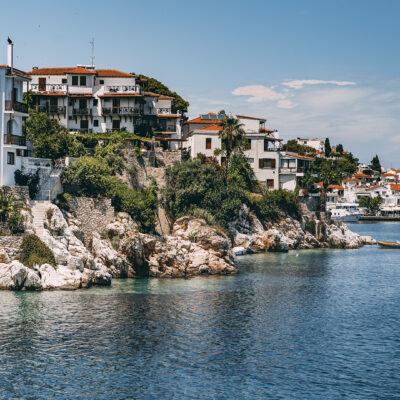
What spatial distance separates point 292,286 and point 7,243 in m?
27.6

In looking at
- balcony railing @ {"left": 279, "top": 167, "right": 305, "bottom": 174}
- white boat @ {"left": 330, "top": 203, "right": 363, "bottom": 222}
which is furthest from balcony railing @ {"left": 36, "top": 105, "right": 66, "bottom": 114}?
white boat @ {"left": 330, "top": 203, "right": 363, "bottom": 222}

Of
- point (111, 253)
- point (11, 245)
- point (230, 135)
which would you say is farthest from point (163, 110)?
point (11, 245)

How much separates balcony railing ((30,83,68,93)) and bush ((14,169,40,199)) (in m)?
35.8

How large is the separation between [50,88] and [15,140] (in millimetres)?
36119

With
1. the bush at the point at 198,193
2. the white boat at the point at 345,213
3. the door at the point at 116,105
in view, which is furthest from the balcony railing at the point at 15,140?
the white boat at the point at 345,213

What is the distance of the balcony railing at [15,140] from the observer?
187ft

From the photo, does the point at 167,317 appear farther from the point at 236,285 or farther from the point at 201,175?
the point at 201,175

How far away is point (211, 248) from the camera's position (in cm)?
6431

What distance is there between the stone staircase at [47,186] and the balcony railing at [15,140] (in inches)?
170

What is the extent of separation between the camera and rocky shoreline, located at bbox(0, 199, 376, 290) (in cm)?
4875

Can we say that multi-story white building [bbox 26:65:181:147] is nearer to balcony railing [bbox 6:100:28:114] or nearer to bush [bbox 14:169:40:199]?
balcony railing [bbox 6:100:28:114]

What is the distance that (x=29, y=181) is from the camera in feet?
193

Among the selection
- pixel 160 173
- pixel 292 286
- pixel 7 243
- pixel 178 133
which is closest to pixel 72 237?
pixel 7 243

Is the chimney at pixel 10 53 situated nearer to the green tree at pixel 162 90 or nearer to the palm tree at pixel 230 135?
the palm tree at pixel 230 135
